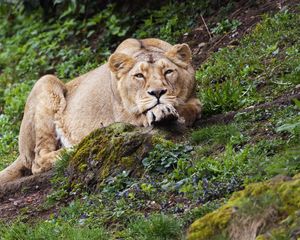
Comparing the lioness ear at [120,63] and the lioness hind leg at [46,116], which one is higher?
the lioness ear at [120,63]

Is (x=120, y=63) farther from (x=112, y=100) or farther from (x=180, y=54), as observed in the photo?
(x=180, y=54)

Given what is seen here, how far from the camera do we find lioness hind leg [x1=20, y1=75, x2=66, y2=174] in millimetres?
10992

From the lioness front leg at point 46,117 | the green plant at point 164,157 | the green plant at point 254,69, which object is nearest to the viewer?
the green plant at point 164,157

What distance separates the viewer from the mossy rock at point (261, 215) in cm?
550

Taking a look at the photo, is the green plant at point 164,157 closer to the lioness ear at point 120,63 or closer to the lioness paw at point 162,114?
the lioness paw at point 162,114

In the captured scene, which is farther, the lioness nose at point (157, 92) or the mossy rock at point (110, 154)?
the lioness nose at point (157, 92)

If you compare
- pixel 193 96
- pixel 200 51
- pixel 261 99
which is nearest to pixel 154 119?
pixel 193 96

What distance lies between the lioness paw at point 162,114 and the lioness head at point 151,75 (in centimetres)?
9

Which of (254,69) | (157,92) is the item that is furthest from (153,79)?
(254,69)

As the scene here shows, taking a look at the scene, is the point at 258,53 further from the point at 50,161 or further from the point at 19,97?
the point at 19,97

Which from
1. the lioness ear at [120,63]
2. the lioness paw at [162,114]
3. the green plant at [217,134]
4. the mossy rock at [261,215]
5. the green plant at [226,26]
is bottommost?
the green plant at [226,26]

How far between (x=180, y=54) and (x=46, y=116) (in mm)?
2061

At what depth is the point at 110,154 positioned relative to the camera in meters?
8.88

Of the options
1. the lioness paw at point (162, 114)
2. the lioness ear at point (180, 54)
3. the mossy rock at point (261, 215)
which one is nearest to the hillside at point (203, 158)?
the mossy rock at point (261, 215)
